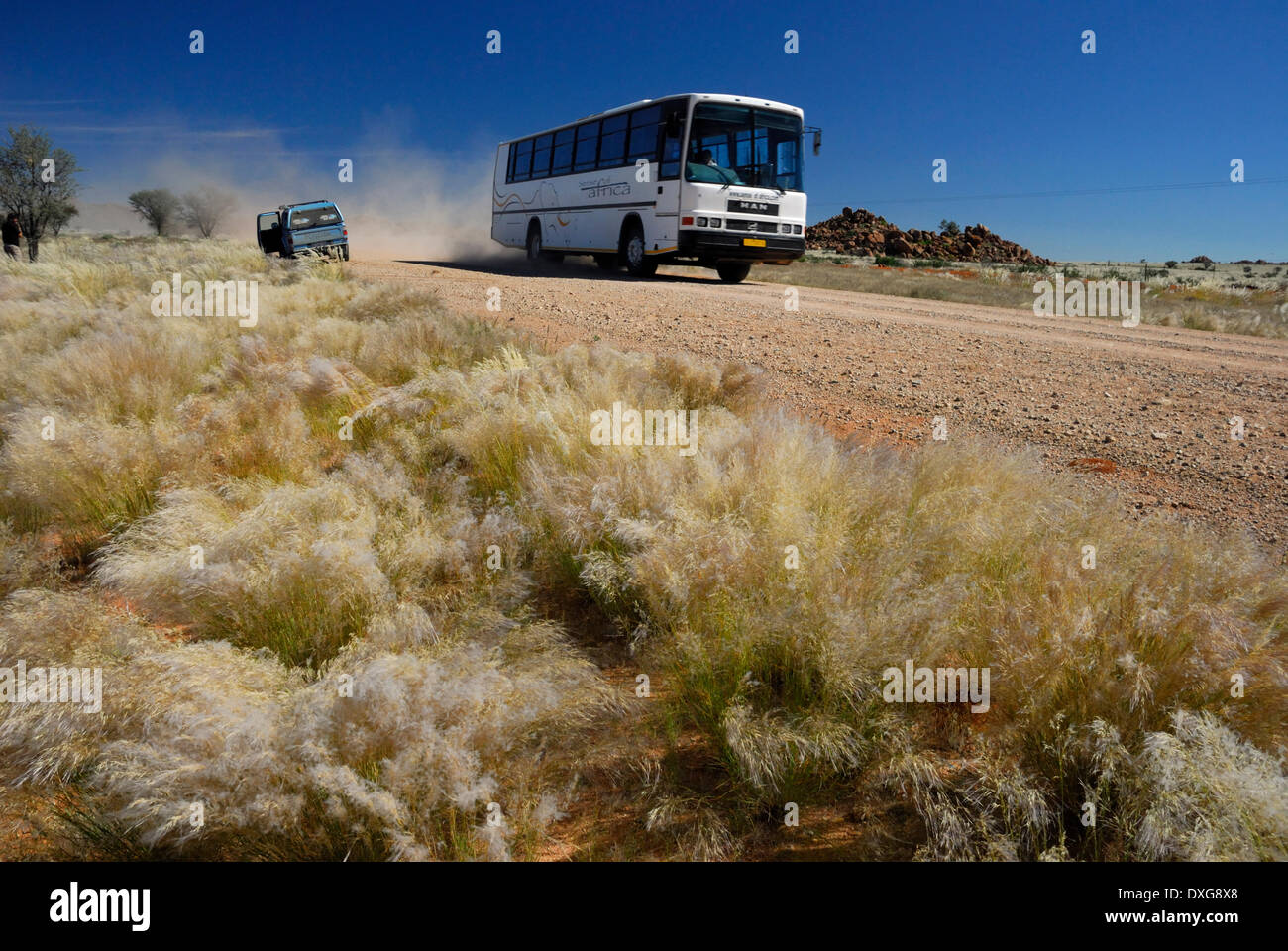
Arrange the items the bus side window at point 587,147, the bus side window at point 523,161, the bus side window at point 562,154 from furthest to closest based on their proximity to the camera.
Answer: the bus side window at point 523,161, the bus side window at point 562,154, the bus side window at point 587,147

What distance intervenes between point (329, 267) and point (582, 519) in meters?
11.9

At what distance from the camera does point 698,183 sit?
15.3 m

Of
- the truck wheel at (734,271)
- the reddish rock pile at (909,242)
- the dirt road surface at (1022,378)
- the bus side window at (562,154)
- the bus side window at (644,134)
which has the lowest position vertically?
the dirt road surface at (1022,378)

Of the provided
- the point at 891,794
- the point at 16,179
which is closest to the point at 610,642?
the point at 891,794

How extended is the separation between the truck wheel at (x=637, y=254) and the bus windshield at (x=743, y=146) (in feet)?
7.19

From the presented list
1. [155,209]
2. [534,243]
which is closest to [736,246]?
[534,243]

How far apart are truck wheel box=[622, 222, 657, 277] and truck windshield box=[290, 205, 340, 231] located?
1142cm

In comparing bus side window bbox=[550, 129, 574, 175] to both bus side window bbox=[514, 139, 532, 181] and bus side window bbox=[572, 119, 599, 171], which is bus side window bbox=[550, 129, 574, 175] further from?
bus side window bbox=[514, 139, 532, 181]

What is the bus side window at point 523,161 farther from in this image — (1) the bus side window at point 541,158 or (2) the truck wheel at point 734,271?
(2) the truck wheel at point 734,271

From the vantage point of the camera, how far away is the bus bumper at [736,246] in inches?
606

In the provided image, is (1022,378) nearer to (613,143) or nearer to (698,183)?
(698,183)

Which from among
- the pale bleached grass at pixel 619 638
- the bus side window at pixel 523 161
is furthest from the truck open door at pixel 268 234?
the pale bleached grass at pixel 619 638

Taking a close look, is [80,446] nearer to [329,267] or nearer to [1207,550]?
[1207,550]

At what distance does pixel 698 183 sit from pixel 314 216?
14.3 metres
